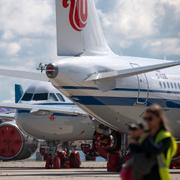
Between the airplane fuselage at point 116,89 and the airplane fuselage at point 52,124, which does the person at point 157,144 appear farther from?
the airplane fuselage at point 52,124

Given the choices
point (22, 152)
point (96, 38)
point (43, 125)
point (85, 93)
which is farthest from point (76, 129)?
point (85, 93)

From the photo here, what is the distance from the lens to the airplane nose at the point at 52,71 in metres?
30.0

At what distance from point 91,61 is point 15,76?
10.2 feet

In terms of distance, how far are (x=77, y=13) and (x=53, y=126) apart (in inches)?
377

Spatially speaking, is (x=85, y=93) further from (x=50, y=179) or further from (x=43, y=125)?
(x=43, y=125)

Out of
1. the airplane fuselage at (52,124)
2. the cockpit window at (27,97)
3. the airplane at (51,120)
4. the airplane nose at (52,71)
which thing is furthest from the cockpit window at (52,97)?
the airplane nose at (52,71)

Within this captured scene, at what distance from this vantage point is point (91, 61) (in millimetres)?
31312

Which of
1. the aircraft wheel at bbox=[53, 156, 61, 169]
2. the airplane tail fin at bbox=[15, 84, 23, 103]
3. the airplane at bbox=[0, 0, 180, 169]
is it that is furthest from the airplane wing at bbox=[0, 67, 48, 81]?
the airplane tail fin at bbox=[15, 84, 23, 103]

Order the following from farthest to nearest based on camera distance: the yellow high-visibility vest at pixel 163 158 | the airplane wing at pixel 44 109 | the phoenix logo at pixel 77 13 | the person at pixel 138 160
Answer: the airplane wing at pixel 44 109
the phoenix logo at pixel 77 13
the yellow high-visibility vest at pixel 163 158
the person at pixel 138 160

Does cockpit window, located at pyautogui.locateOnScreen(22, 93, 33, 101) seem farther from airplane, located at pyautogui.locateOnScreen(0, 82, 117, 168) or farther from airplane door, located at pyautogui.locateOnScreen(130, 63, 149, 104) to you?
airplane door, located at pyautogui.locateOnScreen(130, 63, 149, 104)

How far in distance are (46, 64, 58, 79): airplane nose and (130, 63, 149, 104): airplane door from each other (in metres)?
4.05

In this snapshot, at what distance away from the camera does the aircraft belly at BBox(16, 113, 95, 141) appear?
4128cm

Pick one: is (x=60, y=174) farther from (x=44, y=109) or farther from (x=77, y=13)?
(x=44, y=109)

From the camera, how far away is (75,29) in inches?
1305
